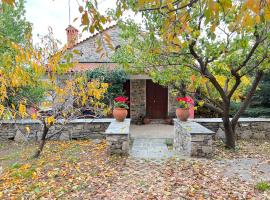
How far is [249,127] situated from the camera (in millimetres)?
8523

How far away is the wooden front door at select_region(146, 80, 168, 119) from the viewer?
13.4 metres

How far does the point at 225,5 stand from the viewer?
1850 millimetres

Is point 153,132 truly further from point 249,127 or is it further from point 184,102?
point 249,127

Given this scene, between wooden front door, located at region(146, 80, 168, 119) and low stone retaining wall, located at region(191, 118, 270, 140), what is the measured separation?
16.3ft

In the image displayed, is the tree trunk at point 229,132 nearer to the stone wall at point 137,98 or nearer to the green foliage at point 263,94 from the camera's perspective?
the green foliage at point 263,94

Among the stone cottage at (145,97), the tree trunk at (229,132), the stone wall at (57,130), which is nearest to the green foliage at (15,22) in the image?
the stone cottage at (145,97)

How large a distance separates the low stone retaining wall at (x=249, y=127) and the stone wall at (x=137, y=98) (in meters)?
5.11

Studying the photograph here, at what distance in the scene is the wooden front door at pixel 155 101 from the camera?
13445 mm

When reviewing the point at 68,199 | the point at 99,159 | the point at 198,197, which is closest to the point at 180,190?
the point at 198,197

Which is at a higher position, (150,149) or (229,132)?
(229,132)

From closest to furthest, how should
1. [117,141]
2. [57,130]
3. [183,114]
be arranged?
1. [117,141]
2. [183,114]
3. [57,130]

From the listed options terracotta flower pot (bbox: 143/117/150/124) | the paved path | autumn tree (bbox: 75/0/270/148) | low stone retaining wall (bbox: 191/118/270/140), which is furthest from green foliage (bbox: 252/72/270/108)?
the paved path

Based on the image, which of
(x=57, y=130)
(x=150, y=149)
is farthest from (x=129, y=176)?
(x=57, y=130)

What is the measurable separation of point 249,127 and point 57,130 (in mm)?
6457
